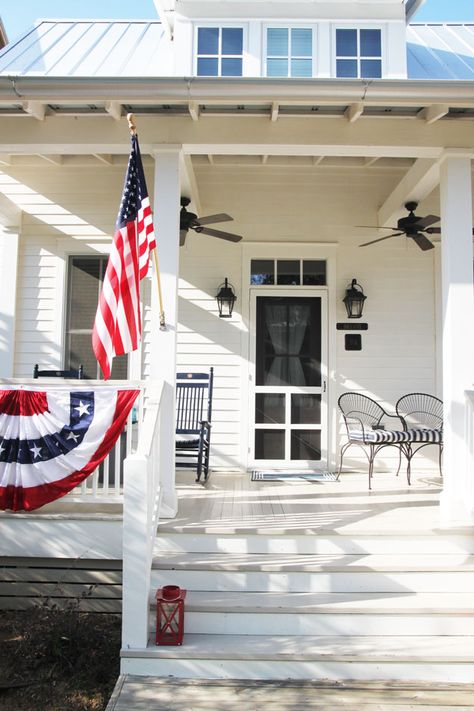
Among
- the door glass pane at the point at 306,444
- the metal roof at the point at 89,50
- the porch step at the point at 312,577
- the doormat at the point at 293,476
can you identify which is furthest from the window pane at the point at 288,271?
the porch step at the point at 312,577

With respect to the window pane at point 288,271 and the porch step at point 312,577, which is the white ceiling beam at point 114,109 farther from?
the porch step at point 312,577

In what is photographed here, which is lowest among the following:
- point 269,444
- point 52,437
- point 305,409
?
point 269,444

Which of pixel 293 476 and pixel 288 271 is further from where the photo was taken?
pixel 288 271

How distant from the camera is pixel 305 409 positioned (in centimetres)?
573

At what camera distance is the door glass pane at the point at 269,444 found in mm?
5684

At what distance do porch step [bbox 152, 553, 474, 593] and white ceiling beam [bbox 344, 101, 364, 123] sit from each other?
2999 millimetres

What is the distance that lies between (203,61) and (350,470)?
15.5 feet

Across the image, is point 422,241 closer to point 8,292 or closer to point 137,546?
point 137,546

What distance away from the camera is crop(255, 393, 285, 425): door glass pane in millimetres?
5723

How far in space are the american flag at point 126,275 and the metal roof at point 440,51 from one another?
4.31 metres

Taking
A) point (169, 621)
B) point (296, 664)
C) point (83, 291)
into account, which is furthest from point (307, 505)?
point (83, 291)

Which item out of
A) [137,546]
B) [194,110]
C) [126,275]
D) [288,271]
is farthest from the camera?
[288,271]

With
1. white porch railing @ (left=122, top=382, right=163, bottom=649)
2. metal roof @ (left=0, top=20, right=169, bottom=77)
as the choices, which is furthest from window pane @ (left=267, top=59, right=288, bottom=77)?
white porch railing @ (left=122, top=382, right=163, bottom=649)

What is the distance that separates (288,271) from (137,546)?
3.79m
